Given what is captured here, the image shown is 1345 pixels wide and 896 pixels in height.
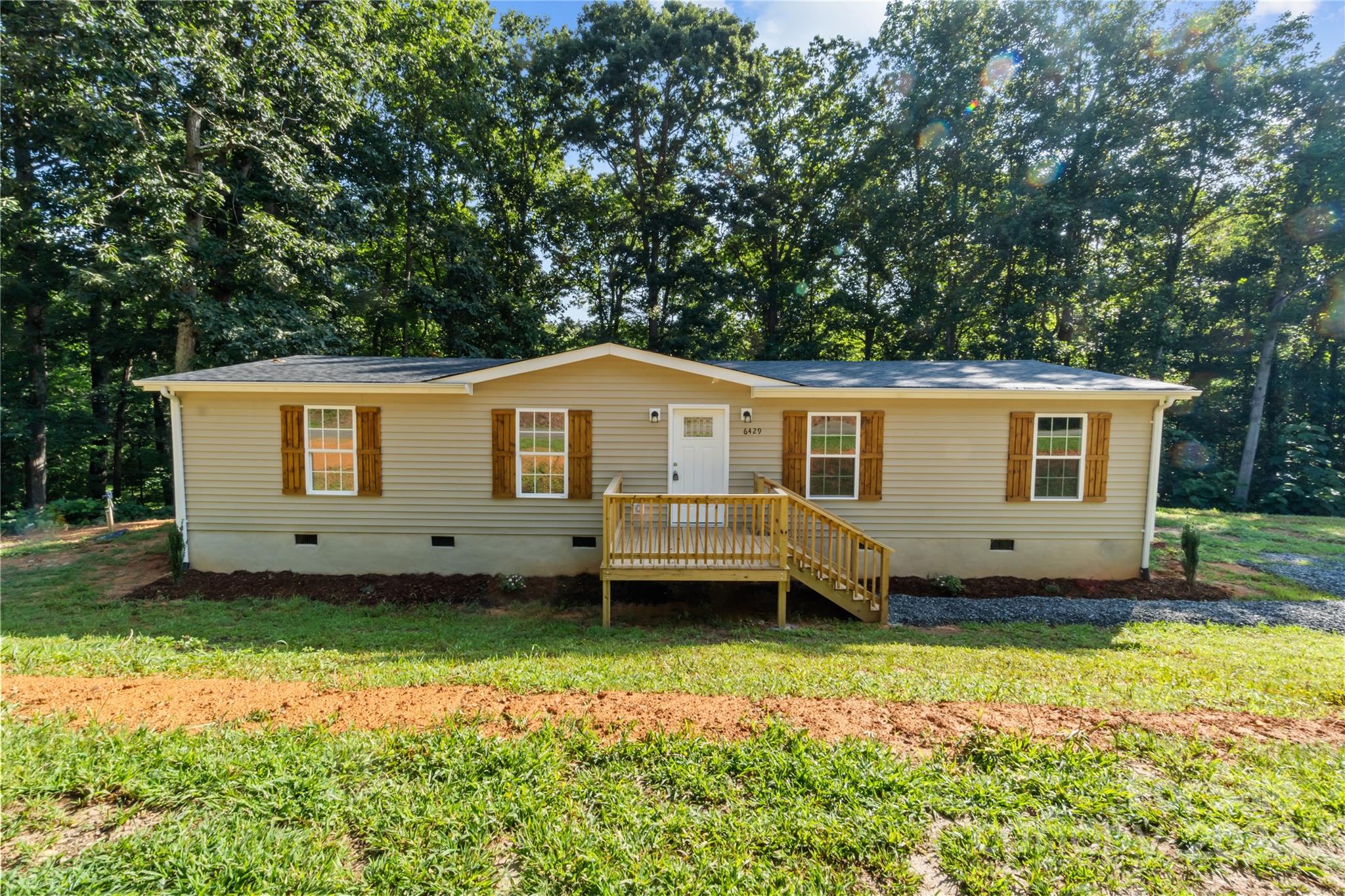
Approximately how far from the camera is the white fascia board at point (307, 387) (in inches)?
325

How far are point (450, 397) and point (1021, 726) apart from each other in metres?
8.37

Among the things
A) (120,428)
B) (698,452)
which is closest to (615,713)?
(698,452)

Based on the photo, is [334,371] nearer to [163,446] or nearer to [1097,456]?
[1097,456]

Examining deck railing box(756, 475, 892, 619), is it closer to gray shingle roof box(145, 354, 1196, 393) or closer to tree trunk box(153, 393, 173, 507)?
gray shingle roof box(145, 354, 1196, 393)

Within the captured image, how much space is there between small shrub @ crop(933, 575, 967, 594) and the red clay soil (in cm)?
429

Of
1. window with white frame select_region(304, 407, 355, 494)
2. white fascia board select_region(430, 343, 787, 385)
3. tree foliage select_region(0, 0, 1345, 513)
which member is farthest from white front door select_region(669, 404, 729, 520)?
tree foliage select_region(0, 0, 1345, 513)

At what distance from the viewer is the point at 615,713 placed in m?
3.80

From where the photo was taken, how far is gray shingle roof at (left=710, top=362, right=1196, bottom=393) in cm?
838

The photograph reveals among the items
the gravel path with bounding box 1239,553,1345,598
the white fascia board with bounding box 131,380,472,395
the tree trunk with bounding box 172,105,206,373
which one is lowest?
the gravel path with bounding box 1239,553,1345,598

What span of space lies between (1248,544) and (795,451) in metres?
11.1

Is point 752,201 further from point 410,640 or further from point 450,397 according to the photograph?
point 410,640

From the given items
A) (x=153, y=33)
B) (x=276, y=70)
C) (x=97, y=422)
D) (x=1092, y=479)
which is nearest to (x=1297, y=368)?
(x=1092, y=479)

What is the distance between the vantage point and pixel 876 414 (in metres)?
8.69

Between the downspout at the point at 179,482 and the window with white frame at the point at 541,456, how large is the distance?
5494 mm
